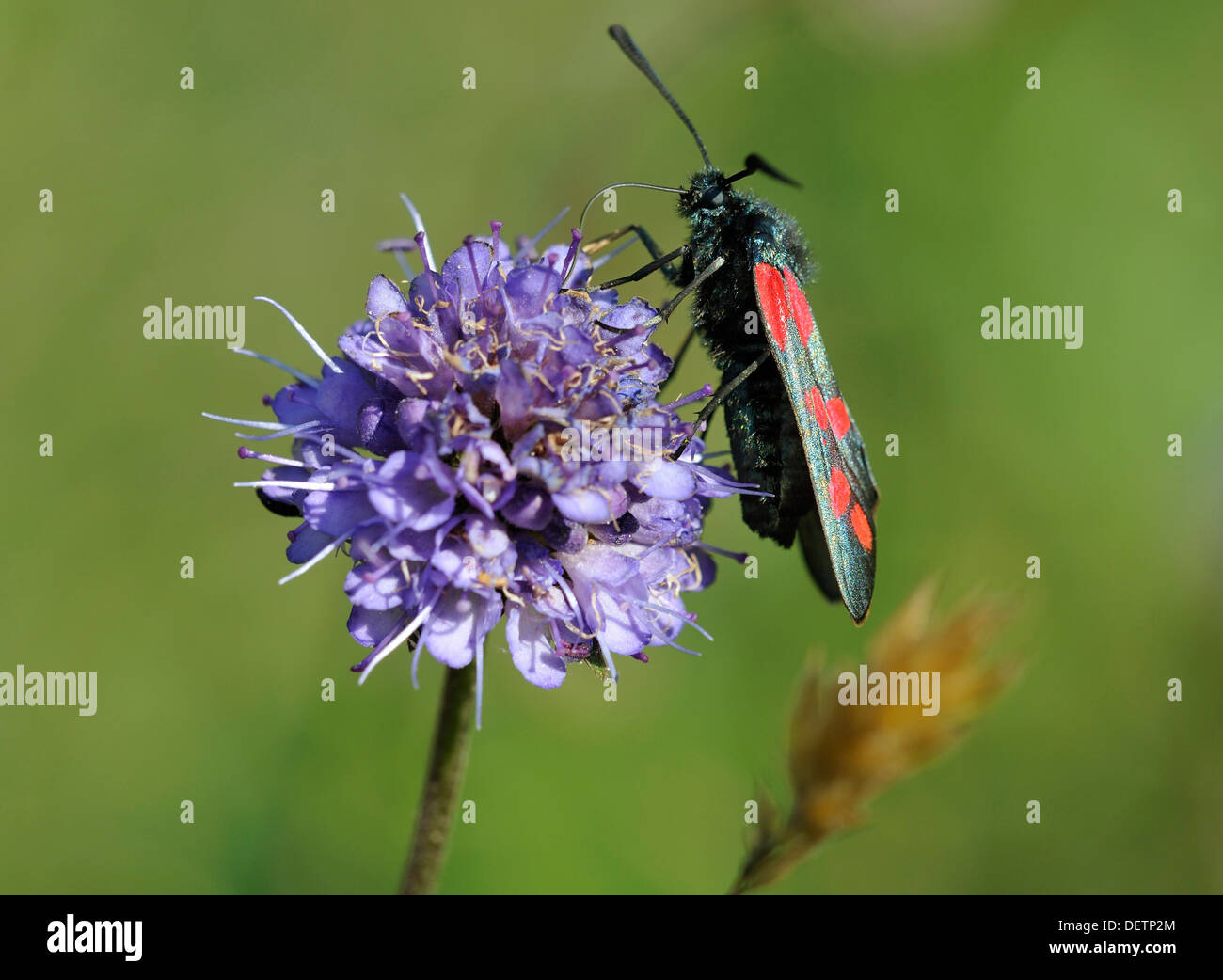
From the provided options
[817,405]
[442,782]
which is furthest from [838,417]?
[442,782]

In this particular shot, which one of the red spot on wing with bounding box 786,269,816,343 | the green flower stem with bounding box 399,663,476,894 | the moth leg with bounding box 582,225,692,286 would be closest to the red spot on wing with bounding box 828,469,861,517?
the red spot on wing with bounding box 786,269,816,343

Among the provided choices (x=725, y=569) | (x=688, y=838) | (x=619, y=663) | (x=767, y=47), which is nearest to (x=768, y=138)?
(x=767, y=47)

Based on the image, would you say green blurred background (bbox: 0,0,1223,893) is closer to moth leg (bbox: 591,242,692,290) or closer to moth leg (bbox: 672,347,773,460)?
moth leg (bbox: 672,347,773,460)

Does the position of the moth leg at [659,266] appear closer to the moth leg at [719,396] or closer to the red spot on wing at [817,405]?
the moth leg at [719,396]

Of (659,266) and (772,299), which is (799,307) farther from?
(659,266)
